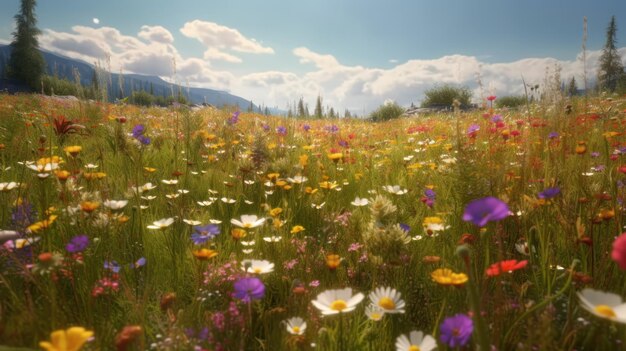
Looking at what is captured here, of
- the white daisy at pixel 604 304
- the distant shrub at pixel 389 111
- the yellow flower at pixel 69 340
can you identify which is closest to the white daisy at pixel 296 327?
the yellow flower at pixel 69 340

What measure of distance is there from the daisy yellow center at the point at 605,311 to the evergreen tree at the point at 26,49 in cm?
6294

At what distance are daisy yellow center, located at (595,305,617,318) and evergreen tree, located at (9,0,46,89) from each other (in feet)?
207

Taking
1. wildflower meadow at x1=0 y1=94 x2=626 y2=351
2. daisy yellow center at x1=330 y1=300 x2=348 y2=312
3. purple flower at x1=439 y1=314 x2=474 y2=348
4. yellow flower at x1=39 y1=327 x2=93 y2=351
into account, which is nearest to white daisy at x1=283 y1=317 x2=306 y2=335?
wildflower meadow at x1=0 y1=94 x2=626 y2=351

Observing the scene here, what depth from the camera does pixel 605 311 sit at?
2.24 feet

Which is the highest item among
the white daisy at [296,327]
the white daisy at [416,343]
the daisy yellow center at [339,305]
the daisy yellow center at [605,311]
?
the daisy yellow center at [605,311]

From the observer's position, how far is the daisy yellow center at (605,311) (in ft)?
2.20

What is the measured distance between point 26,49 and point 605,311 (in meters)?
66.0

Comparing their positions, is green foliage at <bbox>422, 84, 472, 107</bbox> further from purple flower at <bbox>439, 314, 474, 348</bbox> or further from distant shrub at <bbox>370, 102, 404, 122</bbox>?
purple flower at <bbox>439, 314, 474, 348</bbox>

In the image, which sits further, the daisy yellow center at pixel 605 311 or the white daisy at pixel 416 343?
the white daisy at pixel 416 343

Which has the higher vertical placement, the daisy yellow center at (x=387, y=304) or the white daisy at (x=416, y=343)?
the daisy yellow center at (x=387, y=304)

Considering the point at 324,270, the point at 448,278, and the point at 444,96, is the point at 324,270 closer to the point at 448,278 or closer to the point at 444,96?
the point at 448,278

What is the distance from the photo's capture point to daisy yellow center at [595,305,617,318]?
67cm

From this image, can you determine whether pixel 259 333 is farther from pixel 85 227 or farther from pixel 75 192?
pixel 75 192

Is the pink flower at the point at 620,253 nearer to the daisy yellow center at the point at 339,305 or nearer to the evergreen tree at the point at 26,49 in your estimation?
the daisy yellow center at the point at 339,305
